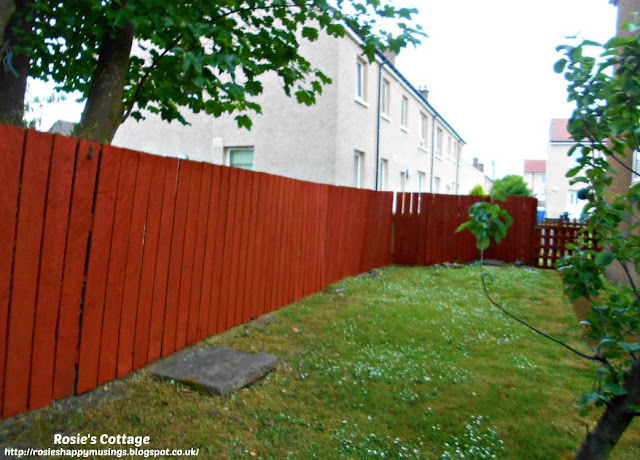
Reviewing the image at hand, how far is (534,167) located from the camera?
7225 centimetres

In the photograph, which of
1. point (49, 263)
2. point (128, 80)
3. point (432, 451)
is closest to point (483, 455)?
point (432, 451)

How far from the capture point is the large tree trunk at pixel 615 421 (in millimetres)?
2662

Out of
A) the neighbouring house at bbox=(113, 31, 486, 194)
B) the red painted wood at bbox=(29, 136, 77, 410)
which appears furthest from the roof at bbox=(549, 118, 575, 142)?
the red painted wood at bbox=(29, 136, 77, 410)

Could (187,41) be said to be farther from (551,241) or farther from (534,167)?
(534,167)

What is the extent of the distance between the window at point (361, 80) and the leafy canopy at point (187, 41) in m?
8.54

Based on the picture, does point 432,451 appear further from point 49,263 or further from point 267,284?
point 267,284

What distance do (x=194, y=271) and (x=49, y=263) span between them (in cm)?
174

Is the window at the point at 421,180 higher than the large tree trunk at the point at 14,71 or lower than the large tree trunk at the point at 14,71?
higher

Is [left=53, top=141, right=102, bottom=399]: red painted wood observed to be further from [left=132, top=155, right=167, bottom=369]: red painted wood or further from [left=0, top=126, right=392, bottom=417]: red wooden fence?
[left=132, top=155, right=167, bottom=369]: red painted wood

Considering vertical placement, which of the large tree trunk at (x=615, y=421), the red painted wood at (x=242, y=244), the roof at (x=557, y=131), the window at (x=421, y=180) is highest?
the roof at (x=557, y=131)

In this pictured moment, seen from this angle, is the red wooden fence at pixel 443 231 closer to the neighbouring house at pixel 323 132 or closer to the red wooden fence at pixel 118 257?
the neighbouring house at pixel 323 132

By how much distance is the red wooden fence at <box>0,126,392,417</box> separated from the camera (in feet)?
10.6

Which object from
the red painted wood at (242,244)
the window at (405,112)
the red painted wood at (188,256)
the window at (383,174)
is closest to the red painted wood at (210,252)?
the red painted wood at (188,256)

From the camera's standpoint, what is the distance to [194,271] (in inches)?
199
